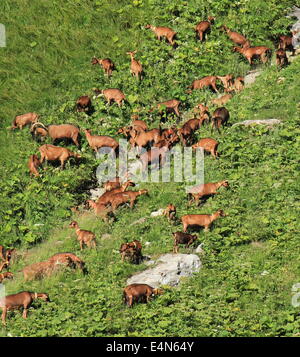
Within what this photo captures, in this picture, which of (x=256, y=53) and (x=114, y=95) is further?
(x=256, y=53)

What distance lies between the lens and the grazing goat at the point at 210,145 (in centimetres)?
2552

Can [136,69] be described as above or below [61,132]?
above

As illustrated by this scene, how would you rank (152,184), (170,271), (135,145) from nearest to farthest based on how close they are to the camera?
(170,271) → (152,184) → (135,145)

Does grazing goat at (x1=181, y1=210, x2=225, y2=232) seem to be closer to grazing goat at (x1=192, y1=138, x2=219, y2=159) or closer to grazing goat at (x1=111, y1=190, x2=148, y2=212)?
grazing goat at (x1=111, y1=190, x2=148, y2=212)

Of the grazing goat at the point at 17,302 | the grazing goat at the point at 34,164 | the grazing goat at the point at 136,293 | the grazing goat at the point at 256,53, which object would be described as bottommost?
the grazing goat at the point at 17,302

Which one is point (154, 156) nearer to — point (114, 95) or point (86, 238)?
point (114, 95)

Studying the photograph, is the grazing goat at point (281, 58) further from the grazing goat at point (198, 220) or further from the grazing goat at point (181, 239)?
the grazing goat at point (181, 239)

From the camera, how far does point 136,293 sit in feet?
65.5

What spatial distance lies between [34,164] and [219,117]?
5099 millimetres

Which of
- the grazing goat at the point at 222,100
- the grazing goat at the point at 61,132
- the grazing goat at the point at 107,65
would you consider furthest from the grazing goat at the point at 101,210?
the grazing goat at the point at 107,65

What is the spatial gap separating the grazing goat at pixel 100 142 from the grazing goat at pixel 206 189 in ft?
12.3

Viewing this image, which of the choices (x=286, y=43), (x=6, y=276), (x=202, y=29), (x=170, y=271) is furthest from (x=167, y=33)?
(x=170, y=271)

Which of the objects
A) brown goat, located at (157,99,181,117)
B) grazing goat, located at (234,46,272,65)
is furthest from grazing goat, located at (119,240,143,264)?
grazing goat, located at (234,46,272,65)

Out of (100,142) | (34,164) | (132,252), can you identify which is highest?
(100,142)
